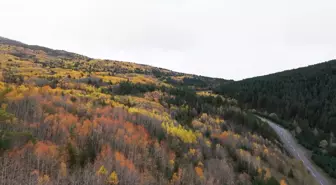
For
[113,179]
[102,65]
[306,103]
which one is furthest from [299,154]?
[102,65]

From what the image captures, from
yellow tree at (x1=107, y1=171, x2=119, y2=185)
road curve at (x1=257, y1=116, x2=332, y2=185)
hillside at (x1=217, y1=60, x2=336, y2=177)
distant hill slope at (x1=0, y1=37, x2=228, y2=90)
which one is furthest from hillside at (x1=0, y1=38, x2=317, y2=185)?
distant hill slope at (x1=0, y1=37, x2=228, y2=90)

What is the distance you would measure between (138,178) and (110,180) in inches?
67.4

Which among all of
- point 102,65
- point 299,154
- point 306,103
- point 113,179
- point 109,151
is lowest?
point 299,154

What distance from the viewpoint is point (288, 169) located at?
30891mm

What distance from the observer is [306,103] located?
86625 mm

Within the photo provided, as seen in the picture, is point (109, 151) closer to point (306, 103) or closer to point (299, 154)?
point (299, 154)

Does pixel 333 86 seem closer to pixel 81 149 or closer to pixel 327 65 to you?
pixel 327 65

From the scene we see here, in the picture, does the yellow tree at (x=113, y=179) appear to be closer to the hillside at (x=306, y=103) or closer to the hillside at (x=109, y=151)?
the hillside at (x=109, y=151)

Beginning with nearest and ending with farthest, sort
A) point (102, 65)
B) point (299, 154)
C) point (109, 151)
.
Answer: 1. point (109, 151)
2. point (299, 154)
3. point (102, 65)

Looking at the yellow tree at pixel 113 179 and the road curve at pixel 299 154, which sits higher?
the yellow tree at pixel 113 179

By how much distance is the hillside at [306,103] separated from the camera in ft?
176

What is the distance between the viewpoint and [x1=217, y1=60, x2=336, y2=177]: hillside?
53625 millimetres

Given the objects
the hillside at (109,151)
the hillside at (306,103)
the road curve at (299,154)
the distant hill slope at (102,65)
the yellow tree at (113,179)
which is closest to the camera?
the hillside at (109,151)

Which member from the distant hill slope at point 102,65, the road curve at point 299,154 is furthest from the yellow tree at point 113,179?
the distant hill slope at point 102,65
